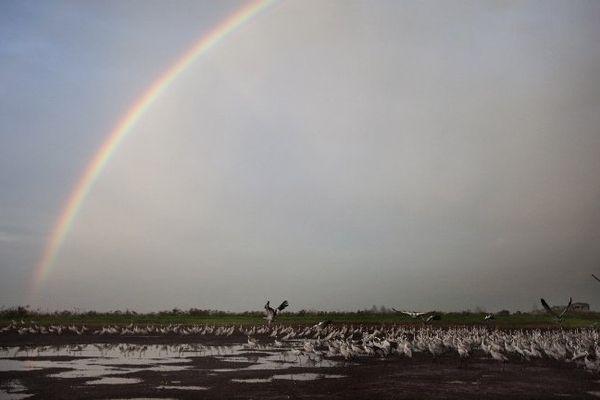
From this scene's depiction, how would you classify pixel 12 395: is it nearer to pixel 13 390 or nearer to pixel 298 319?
pixel 13 390

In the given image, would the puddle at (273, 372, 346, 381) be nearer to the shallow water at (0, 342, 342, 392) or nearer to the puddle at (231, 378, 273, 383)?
the shallow water at (0, 342, 342, 392)

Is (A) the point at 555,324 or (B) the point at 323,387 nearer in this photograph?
(B) the point at 323,387

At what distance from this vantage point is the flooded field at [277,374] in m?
18.7

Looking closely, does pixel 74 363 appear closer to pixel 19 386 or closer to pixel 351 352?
pixel 19 386

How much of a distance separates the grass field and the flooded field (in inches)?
1068

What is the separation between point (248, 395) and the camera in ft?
59.4

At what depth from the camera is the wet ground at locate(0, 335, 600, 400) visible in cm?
1852

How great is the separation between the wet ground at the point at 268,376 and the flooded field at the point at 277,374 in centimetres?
4

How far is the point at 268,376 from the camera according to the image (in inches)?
896

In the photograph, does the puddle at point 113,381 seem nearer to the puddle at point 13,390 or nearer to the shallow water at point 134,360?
the shallow water at point 134,360

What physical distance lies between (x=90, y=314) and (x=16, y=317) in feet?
29.0

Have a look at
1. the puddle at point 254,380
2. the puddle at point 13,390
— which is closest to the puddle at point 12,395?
the puddle at point 13,390

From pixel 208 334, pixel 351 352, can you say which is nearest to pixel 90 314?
pixel 208 334

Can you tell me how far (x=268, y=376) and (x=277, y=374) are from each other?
71 centimetres
